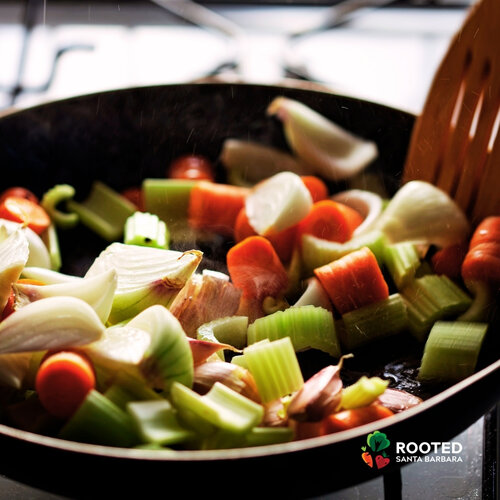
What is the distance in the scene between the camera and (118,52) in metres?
1.85

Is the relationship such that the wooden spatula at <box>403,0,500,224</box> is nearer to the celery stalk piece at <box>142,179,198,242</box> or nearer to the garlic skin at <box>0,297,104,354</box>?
the celery stalk piece at <box>142,179,198,242</box>

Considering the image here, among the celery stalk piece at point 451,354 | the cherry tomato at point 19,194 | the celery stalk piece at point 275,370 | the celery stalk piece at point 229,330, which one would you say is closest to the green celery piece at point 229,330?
the celery stalk piece at point 229,330

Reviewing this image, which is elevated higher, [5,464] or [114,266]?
[114,266]

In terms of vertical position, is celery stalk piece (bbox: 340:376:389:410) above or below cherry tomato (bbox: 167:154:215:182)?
below

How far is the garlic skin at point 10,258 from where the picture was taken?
792 mm

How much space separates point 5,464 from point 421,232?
655 mm

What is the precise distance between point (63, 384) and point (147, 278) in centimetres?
20

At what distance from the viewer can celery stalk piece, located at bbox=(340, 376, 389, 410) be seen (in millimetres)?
717

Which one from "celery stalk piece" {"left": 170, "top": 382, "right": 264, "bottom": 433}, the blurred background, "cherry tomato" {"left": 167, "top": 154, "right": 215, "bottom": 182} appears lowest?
"celery stalk piece" {"left": 170, "top": 382, "right": 264, "bottom": 433}

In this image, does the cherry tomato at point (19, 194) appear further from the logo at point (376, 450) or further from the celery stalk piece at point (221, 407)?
the logo at point (376, 450)

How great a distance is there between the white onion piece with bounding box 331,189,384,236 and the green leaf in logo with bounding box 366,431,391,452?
0.47m

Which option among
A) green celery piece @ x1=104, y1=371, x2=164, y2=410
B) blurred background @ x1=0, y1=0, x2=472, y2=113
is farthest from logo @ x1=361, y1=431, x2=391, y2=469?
blurred background @ x1=0, y1=0, x2=472, y2=113

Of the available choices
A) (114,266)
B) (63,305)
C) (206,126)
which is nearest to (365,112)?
(206,126)

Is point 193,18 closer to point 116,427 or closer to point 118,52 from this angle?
point 118,52
